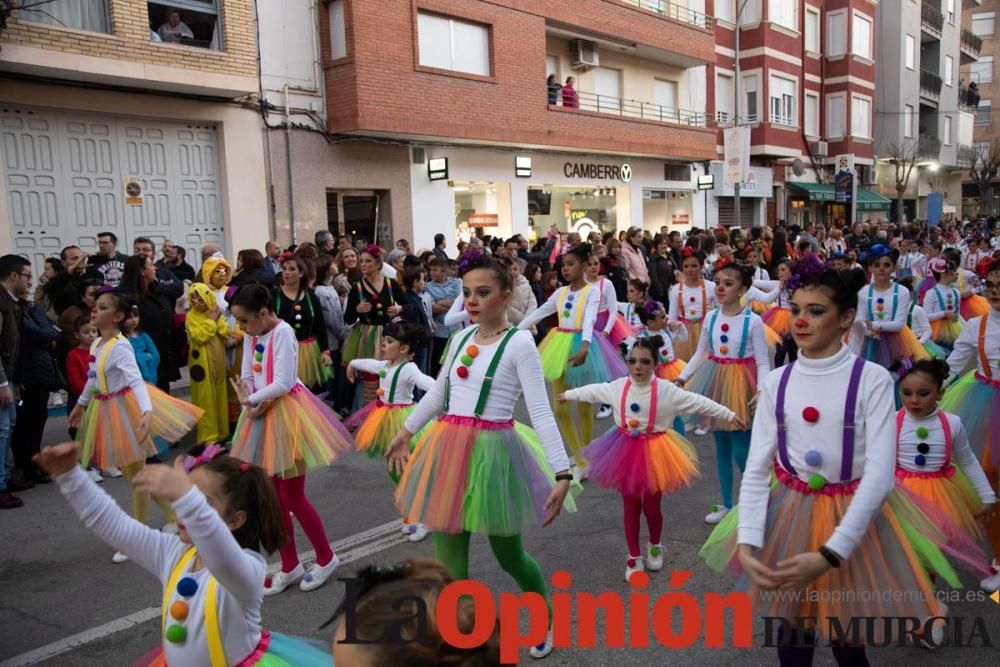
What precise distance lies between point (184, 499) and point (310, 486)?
4985 millimetres

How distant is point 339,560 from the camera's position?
5.36 metres

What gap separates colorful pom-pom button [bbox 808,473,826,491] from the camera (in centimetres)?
309

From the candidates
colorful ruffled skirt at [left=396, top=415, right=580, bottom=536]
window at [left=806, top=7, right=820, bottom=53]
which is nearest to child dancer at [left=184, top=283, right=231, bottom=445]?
colorful ruffled skirt at [left=396, top=415, right=580, bottom=536]

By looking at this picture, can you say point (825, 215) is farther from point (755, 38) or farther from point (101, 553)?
point (101, 553)

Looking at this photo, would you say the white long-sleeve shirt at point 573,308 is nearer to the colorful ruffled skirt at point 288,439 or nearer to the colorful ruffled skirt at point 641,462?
the colorful ruffled skirt at point 641,462

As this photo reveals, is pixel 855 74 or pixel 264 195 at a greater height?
pixel 855 74

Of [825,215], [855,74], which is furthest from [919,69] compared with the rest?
[825,215]

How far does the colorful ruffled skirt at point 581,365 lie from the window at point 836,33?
109 feet

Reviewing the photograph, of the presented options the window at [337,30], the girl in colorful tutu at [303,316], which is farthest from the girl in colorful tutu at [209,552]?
the window at [337,30]

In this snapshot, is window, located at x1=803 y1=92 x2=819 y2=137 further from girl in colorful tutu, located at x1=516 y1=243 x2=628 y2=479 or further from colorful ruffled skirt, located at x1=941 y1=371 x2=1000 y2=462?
colorful ruffled skirt, located at x1=941 y1=371 x2=1000 y2=462

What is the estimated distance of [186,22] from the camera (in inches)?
571

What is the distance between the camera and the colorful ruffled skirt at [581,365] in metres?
7.33

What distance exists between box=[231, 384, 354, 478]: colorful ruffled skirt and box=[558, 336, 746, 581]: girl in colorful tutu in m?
1.69

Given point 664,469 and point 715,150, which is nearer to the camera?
point 664,469
